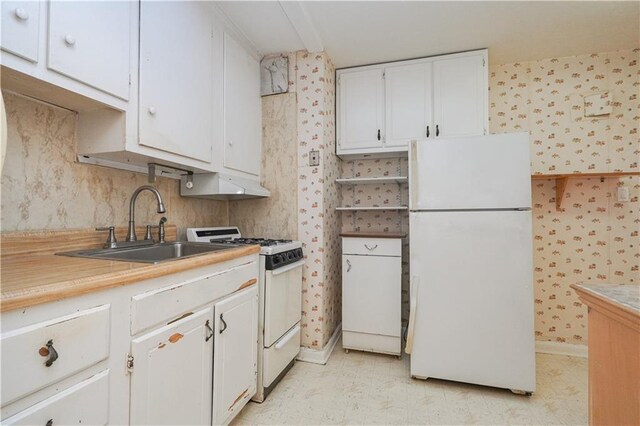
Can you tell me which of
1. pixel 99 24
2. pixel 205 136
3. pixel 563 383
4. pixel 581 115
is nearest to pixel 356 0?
pixel 205 136

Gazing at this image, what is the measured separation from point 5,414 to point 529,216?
2.31m

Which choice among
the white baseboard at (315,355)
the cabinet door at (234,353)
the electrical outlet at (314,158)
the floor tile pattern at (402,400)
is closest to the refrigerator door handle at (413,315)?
the floor tile pattern at (402,400)

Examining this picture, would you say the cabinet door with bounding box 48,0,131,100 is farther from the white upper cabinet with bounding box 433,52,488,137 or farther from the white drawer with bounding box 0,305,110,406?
the white upper cabinet with bounding box 433,52,488,137

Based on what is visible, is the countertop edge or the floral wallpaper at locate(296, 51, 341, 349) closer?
the countertop edge

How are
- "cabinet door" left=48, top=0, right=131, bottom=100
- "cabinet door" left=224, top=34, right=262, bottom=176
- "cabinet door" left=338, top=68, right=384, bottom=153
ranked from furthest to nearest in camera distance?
"cabinet door" left=338, top=68, right=384, bottom=153, "cabinet door" left=224, top=34, right=262, bottom=176, "cabinet door" left=48, top=0, right=131, bottom=100

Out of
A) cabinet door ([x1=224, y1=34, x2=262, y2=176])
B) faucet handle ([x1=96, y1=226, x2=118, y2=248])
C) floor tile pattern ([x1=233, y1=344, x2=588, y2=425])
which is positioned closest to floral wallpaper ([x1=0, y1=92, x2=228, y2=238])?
faucet handle ([x1=96, y1=226, x2=118, y2=248])

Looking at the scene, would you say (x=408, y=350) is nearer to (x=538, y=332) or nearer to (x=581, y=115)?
(x=538, y=332)

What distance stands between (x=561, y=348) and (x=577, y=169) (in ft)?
4.85

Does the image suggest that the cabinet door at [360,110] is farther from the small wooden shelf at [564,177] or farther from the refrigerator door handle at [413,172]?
the small wooden shelf at [564,177]

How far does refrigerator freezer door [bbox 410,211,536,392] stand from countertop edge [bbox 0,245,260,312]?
143 cm

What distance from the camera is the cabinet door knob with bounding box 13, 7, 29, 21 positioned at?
0.91 meters

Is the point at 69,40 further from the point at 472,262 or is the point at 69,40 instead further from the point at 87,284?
the point at 472,262

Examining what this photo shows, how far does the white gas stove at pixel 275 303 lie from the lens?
5.79ft

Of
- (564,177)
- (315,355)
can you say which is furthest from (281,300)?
(564,177)
